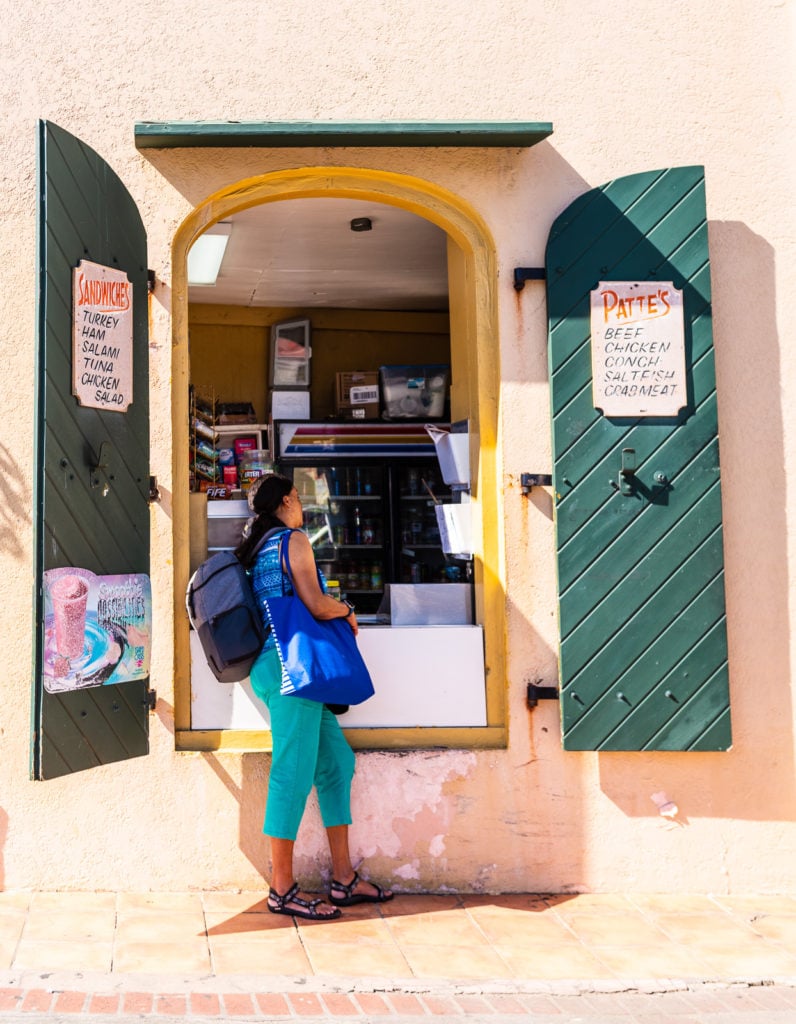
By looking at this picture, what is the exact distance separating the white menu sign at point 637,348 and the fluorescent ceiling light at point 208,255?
93.2 inches

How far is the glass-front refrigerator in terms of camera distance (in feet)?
29.6

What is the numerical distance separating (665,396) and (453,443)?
1.16 m

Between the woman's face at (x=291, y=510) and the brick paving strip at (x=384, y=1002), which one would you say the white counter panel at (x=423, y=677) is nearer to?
the woman's face at (x=291, y=510)

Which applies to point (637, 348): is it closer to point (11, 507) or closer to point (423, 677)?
point (423, 677)

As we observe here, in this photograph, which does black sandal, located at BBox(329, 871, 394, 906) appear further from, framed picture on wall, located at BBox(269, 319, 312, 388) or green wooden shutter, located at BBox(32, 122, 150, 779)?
framed picture on wall, located at BBox(269, 319, 312, 388)

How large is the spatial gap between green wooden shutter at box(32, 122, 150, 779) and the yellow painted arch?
281 mm

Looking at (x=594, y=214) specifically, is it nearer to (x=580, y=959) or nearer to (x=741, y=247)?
(x=741, y=247)

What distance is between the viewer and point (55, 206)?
491cm

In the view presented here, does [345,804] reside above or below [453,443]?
below

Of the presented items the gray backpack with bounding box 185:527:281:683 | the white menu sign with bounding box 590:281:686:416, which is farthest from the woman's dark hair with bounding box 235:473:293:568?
the white menu sign with bounding box 590:281:686:416

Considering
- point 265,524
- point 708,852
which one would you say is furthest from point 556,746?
point 265,524

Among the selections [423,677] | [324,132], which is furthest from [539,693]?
[324,132]

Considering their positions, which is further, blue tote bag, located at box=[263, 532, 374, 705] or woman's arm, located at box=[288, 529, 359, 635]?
woman's arm, located at box=[288, 529, 359, 635]

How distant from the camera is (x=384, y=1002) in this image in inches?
174
